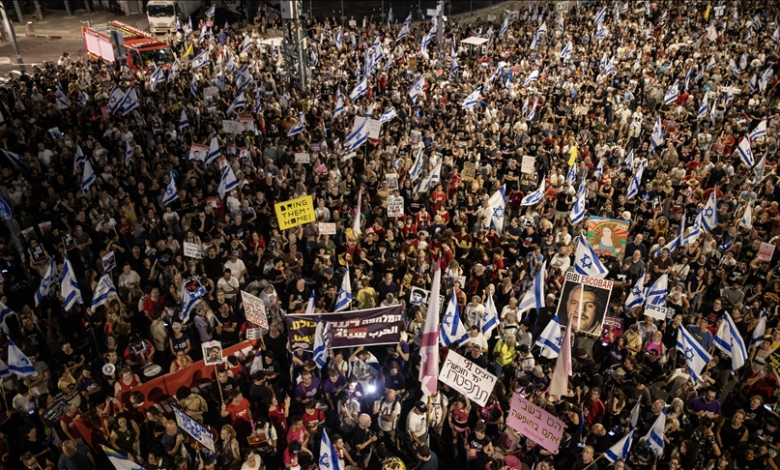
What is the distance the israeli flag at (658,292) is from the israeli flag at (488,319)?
3.03m

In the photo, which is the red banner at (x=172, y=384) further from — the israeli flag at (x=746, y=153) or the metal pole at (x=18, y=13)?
the metal pole at (x=18, y=13)

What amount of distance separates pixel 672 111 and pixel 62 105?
2156cm

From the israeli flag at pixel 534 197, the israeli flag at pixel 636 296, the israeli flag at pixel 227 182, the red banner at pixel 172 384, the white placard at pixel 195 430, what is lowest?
the red banner at pixel 172 384

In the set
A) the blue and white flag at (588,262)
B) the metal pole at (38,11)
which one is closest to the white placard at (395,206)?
the blue and white flag at (588,262)

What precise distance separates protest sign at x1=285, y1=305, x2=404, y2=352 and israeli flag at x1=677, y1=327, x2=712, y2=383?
460cm

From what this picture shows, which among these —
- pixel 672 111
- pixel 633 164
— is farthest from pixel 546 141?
pixel 672 111

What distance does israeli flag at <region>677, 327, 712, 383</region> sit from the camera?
8983 mm

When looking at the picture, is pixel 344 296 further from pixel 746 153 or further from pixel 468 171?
pixel 746 153

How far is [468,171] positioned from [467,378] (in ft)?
27.6

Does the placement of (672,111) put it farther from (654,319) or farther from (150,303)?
(150,303)

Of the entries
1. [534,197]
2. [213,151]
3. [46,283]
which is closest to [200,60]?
[213,151]

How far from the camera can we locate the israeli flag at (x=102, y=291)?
10.6 m

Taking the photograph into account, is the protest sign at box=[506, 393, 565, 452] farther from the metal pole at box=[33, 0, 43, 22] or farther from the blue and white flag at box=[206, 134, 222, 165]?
the metal pole at box=[33, 0, 43, 22]

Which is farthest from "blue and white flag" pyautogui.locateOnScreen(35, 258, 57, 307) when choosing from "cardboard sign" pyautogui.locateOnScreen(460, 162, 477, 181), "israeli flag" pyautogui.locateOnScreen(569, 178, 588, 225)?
"israeli flag" pyautogui.locateOnScreen(569, 178, 588, 225)
